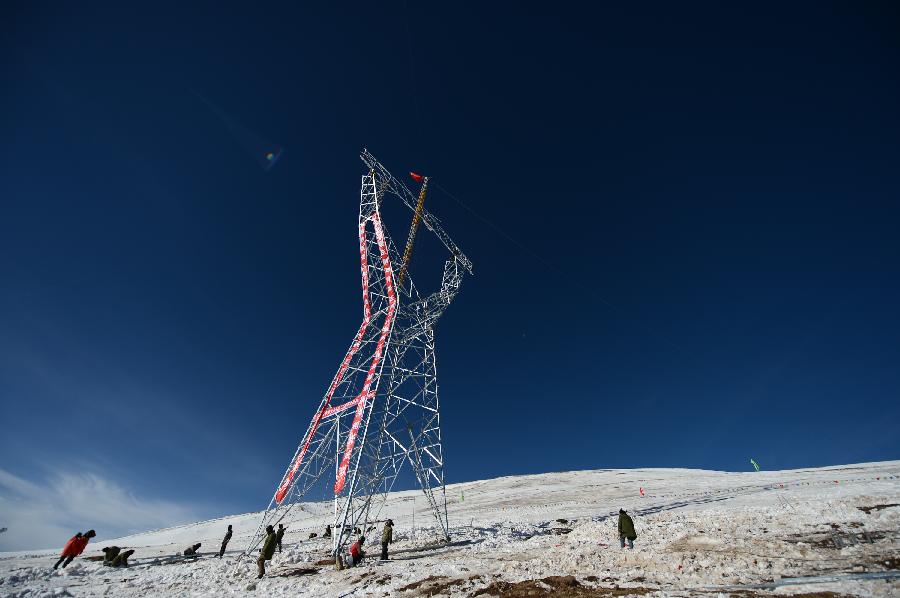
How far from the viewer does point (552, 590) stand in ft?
33.6

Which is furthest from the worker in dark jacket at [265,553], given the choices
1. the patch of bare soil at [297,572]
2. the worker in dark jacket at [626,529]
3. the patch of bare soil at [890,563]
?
the patch of bare soil at [890,563]

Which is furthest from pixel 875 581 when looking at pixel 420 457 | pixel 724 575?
pixel 420 457

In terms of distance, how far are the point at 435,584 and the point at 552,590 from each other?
11.7 feet

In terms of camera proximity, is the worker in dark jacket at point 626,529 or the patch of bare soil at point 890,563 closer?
the patch of bare soil at point 890,563

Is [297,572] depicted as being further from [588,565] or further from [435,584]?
[588,565]

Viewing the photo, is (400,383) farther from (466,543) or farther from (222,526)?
(222,526)

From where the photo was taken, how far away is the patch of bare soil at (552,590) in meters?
9.29

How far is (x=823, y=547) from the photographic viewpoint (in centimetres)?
1106

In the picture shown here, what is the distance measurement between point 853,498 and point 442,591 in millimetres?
18216

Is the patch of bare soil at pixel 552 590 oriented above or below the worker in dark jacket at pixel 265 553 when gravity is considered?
below

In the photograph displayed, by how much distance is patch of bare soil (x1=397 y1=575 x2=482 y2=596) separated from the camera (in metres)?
11.1

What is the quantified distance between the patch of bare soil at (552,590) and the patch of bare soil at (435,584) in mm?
898

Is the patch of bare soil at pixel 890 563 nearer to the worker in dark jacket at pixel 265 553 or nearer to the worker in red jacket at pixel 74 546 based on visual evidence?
the worker in dark jacket at pixel 265 553

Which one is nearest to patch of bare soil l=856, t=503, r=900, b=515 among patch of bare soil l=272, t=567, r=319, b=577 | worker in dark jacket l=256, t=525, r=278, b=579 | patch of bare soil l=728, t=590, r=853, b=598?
patch of bare soil l=728, t=590, r=853, b=598
